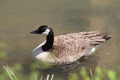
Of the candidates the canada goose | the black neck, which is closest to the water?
the canada goose

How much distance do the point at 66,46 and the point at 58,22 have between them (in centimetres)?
128

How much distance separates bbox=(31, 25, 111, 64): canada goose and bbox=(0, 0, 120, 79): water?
26 centimetres

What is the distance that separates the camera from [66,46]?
6820 mm

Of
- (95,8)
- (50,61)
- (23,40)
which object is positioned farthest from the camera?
(95,8)

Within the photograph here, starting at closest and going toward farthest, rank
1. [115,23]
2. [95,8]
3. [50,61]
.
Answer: [50,61] < [115,23] < [95,8]

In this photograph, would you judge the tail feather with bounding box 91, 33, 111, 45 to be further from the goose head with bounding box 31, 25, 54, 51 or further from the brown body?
the goose head with bounding box 31, 25, 54, 51

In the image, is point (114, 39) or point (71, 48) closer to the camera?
point (71, 48)

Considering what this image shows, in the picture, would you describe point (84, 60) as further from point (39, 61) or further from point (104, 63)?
point (39, 61)

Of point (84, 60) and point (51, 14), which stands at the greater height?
point (51, 14)

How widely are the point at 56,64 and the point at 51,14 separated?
187cm

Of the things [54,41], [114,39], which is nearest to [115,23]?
[114,39]

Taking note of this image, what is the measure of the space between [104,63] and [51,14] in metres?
2.14

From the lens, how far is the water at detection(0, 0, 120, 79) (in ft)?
23.2

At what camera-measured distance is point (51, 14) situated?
325 inches
